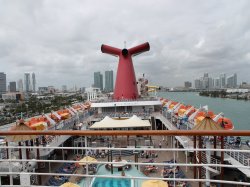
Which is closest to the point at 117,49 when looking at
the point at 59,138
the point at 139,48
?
the point at 139,48

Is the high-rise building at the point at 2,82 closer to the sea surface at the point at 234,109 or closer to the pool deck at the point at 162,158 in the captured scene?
the sea surface at the point at 234,109

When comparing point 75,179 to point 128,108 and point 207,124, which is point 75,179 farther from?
point 128,108

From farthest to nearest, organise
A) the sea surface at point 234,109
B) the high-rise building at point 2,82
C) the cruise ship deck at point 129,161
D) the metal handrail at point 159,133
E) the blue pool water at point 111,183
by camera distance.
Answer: the high-rise building at point 2,82 → the sea surface at point 234,109 → the blue pool water at point 111,183 → the cruise ship deck at point 129,161 → the metal handrail at point 159,133

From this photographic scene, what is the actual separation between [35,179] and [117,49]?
12817 millimetres

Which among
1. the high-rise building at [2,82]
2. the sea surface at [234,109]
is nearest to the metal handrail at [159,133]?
the sea surface at [234,109]

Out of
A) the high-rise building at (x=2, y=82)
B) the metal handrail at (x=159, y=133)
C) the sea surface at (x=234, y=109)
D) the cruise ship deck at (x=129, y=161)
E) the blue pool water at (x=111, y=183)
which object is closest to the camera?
the metal handrail at (x=159, y=133)

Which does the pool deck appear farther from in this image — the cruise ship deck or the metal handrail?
the metal handrail

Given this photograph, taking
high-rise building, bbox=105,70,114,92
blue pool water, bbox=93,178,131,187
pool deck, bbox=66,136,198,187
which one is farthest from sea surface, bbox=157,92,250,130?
high-rise building, bbox=105,70,114,92

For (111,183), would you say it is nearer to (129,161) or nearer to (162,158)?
(129,161)

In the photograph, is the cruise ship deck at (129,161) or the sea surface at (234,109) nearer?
the cruise ship deck at (129,161)

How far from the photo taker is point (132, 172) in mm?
9469

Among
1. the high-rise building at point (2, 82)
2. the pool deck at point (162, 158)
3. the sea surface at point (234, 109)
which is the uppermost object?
the high-rise building at point (2, 82)

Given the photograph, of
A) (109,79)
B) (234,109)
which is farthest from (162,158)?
(109,79)

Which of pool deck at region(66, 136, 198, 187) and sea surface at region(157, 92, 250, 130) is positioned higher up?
pool deck at region(66, 136, 198, 187)
